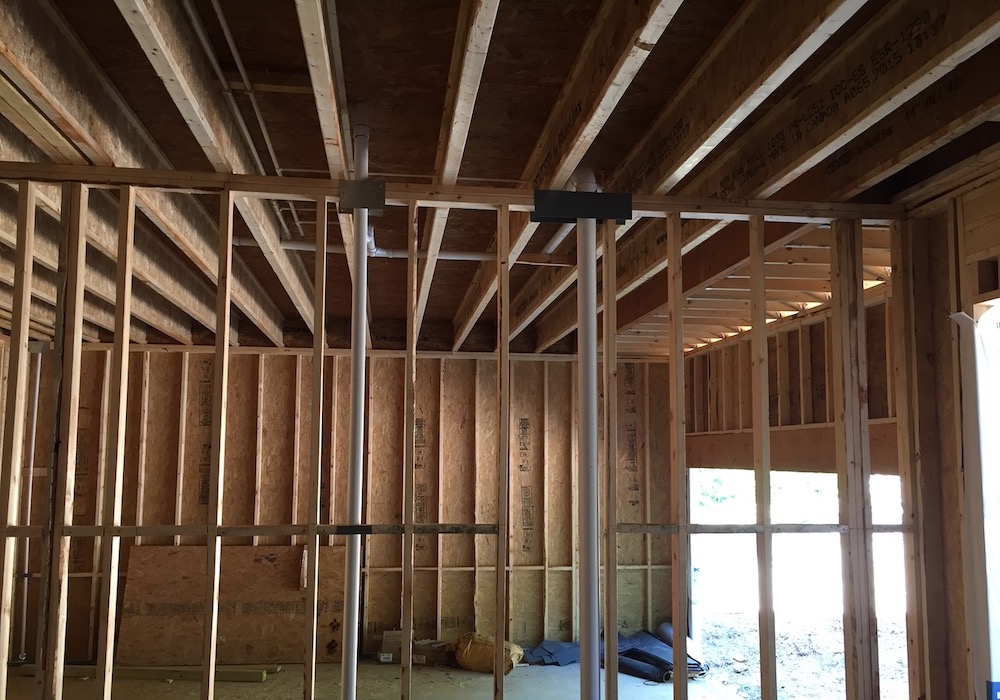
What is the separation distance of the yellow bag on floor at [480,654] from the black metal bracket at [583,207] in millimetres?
6740

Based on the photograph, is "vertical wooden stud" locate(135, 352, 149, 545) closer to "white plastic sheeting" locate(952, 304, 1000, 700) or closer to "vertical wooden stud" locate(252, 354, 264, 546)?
"vertical wooden stud" locate(252, 354, 264, 546)

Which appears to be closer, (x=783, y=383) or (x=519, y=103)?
(x=519, y=103)

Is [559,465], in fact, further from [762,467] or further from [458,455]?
[762,467]

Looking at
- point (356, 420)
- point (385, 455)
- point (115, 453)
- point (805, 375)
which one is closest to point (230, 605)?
point (385, 455)

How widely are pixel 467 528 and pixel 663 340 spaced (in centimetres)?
638

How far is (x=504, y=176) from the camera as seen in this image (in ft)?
18.0

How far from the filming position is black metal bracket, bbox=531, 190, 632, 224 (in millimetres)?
4477

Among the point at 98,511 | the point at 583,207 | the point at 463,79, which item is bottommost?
the point at 98,511

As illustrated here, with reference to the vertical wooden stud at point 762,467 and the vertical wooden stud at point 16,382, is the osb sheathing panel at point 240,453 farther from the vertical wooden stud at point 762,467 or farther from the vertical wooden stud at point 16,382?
the vertical wooden stud at point 762,467

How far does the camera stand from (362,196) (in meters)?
4.36

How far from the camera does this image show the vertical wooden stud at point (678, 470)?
434 cm

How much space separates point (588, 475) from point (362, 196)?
1961mm

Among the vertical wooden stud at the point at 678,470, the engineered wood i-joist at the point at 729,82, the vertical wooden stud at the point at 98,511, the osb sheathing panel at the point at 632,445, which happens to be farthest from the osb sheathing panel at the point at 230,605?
the engineered wood i-joist at the point at 729,82

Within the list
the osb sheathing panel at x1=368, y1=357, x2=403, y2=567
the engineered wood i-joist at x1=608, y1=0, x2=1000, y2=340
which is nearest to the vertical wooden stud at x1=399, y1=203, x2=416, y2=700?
the engineered wood i-joist at x1=608, y1=0, x2=1000, y2=340
